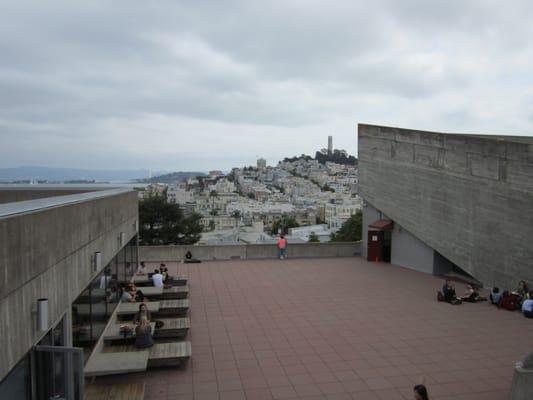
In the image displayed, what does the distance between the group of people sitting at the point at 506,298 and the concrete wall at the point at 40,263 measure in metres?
10.6

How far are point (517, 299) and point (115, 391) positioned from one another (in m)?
11.7

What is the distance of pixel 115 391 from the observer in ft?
25.9

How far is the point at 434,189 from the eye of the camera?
19.2m

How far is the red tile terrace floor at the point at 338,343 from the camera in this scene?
8.70 meters

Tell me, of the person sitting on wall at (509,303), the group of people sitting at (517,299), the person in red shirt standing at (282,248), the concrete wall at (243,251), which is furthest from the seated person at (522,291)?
the person in red shirt standing at (282,248)

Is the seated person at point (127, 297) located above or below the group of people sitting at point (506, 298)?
above

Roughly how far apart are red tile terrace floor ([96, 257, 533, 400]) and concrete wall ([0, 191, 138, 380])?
2.49m

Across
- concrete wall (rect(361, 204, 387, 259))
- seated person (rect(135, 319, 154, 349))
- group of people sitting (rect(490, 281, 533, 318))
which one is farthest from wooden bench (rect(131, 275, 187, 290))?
concrete wall (rect(361, 204, 387, 259))

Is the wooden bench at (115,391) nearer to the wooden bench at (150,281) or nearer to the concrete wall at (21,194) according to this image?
the concrete wall at (21,194)

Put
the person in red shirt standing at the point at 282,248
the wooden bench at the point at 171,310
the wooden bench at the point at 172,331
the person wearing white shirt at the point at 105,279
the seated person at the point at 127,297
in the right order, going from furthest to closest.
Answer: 1. the person in red shirt standing at the point at 282,248
2. the seated person at the point at 127,297
3. the wooden bench at the point at 171,310
4. the person wearing white shirt at the point at 105,279
5. the wooden bench at the point at 172,331

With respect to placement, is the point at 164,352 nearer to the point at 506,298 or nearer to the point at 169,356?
the point at 169,356

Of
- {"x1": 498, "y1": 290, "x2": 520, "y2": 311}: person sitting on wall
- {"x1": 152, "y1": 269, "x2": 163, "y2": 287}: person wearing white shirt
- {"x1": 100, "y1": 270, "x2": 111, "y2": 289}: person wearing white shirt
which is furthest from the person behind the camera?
{"x1": 152, "y1": 269, "x2": 163, "y2": 287}: person wearing white shirt

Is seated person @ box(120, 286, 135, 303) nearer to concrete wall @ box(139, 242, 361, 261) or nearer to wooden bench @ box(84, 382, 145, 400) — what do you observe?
wooden bench @ box(84, 382, 145, 400)

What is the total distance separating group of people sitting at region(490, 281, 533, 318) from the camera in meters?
13.3
